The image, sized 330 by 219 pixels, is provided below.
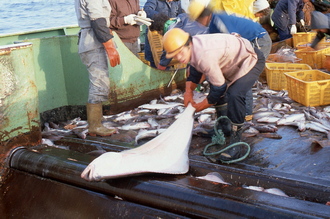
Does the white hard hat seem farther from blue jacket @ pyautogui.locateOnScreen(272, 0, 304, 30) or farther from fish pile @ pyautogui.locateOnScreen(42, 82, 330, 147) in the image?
blue jacket @ pyautogui.locateOnScreen(272, 0, 304, 30)

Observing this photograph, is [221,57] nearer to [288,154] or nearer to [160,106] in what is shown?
[288,154]

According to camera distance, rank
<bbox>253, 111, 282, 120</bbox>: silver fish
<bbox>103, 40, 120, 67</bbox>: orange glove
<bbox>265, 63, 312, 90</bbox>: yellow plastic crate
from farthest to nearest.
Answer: <bbox>265, 63, 312, 90</bbox>: yellow plastic crate
<bbox>253, 111, 282, 120</bbox>: silver fish
<bbox>103, 40, 120, 67</bbox>: orange glove

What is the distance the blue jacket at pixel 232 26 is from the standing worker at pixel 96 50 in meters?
1.41

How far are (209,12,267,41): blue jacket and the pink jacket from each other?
0.63 meters

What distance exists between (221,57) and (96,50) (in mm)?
2131

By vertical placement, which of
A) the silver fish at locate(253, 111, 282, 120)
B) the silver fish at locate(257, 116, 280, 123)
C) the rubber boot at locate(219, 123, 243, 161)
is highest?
the rubber boot at locate(219, 123, 243, 161)

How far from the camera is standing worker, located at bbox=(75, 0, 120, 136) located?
209 inches

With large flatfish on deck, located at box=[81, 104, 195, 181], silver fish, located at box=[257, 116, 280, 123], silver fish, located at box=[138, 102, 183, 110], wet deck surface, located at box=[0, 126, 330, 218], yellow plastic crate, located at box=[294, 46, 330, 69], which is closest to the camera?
wet deck surface, located at box=[0, 126, 330, 218]

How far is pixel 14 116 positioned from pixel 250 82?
2.89m

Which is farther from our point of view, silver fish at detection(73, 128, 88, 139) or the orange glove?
silver fish at detection(73, 128, 88, 139)

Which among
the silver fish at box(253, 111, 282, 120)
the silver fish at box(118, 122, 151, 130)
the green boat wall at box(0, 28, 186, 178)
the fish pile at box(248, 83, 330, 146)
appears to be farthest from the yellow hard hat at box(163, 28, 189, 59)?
the silver fish at box(253, 111, 282, 120)

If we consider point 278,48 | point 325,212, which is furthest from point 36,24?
point 325,212

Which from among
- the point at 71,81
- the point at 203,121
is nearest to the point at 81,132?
the point at 71,81

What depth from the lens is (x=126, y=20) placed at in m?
7.01
